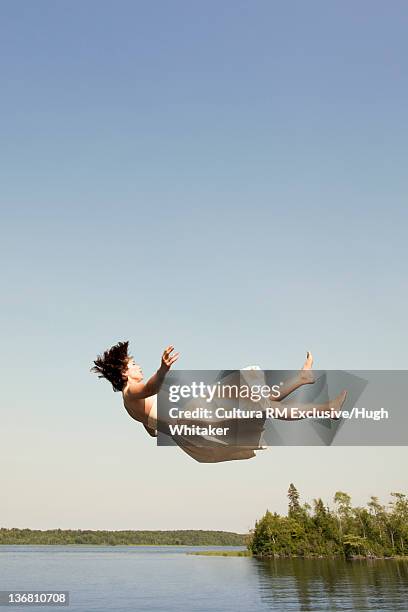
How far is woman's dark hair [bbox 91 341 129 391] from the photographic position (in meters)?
5.54

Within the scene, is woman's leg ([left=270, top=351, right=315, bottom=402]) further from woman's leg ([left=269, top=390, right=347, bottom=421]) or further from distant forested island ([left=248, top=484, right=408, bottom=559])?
distant forested island ([left=248, top=484, right=408, bottom=559])

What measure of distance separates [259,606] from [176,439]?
71058 mm

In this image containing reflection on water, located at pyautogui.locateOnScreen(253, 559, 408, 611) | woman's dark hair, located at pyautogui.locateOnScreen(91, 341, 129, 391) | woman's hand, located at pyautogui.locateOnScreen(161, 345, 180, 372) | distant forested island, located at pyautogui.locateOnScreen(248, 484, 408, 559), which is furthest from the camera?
distant forested island, located at pyautogui.locateOnScreen(248, 484, 408, 559)

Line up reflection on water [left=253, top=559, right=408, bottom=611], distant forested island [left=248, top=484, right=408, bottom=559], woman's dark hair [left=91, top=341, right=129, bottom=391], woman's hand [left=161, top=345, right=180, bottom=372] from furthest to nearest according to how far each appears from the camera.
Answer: distant forested island [left=248, top=484, right=408, bottom=559] → reflection on water [left=253, top=559, right=408, bottom=611] → woman's dark hair [left=91, top=341, right=129, bottom=391] → woman's hand [left=161, top=345, right=180, bottom=372]

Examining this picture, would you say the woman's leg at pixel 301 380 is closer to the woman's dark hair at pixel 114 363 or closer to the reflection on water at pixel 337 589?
the woman's dark hair at pixel 114 363

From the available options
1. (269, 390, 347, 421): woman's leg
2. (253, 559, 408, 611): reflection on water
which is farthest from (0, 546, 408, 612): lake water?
(269, 390, 347, 421): woman's leg

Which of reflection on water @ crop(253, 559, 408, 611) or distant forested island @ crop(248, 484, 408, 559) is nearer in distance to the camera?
reflection on water @ crop(253, 559, 408, 611)

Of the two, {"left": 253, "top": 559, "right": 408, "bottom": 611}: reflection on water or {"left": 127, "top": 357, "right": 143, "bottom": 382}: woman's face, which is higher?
{"left": 127, "top": 357, "right": 143, "bottom": 382}: woman's face

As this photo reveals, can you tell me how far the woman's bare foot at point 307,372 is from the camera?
236 inches

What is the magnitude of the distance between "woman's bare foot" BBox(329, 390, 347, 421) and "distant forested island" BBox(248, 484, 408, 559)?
139m

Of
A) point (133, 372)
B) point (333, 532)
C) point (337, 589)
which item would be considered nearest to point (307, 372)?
point (133, 372)

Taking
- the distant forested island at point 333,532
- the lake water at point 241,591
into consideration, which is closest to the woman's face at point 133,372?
the lake water at point 241,591

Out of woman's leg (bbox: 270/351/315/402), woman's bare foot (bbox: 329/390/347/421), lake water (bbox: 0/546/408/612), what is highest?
woman's leg (bbox: 270/351/315/402)

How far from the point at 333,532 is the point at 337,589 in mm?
81860
